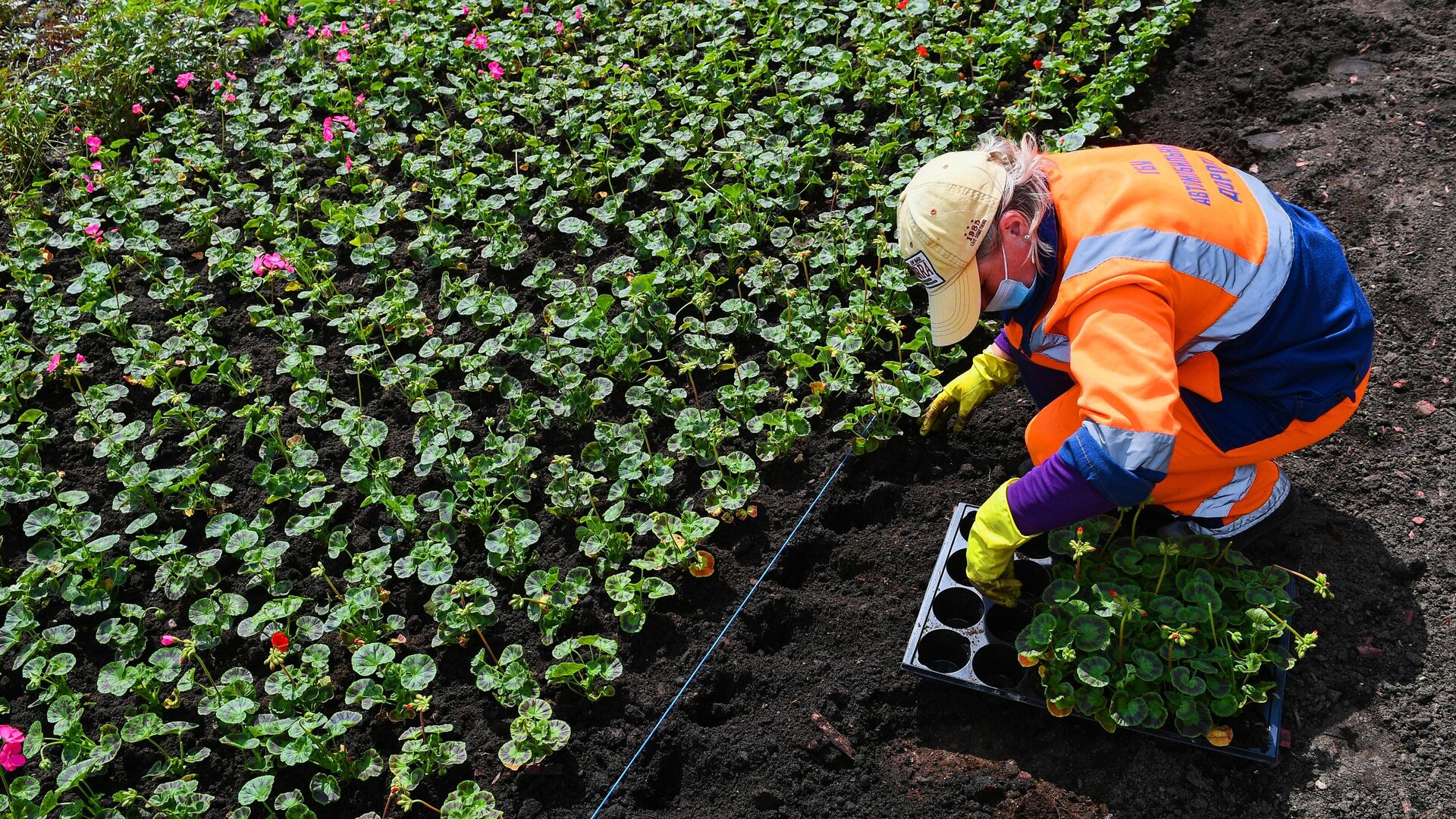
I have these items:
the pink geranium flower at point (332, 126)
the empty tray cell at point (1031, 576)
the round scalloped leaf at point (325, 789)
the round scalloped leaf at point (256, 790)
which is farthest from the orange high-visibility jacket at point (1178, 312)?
the pink geranium flower at point (332, 126)

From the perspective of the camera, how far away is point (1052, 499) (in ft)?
7.90

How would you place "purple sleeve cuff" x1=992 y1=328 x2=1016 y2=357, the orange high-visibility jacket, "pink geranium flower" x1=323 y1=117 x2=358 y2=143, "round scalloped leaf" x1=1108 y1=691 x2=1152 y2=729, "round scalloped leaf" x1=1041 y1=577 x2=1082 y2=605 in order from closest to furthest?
the orange high-visibility jacket
"round scalloped leaf" x1=1108 y1=691 x2=1152 y2=729
"round scalloped leaf" x1=1041 y1=577 x2=1082 y2=605
"purple sleeve cuff" x1=992 y1=328 x2=1016 y2=357
"pink geranium flower" x1=323 y1=117 x2=358 y2=143

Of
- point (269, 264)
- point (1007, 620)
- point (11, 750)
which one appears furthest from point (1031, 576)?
point (269, 264)

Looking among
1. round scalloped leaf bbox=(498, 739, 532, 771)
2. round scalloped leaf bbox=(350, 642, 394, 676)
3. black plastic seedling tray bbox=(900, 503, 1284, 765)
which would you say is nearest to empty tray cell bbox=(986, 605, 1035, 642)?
black plastic seedling tray bbox=(900, 503, 1284, 765)

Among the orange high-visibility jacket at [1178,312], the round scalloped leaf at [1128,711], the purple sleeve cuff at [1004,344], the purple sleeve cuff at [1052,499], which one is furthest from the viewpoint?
the purple sleeve cuff at [1004,344]

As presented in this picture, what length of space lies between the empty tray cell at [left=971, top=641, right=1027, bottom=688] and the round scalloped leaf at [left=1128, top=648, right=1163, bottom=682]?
0.99ft

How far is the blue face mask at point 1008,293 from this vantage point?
8.14 feet

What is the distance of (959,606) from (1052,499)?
640 millimetres

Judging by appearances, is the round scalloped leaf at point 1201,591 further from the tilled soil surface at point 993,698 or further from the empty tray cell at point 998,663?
the empty tray cell at point 998,663

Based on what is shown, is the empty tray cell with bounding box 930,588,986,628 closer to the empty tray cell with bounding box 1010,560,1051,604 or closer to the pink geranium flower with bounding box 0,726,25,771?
the empty tray cell with bounding box 1010,560,1051,604

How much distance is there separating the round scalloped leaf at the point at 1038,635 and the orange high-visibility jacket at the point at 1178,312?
41cm

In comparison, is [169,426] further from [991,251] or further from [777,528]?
[991,251]

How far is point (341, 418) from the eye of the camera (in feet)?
11.6

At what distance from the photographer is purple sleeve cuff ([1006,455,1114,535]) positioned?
2.36m
